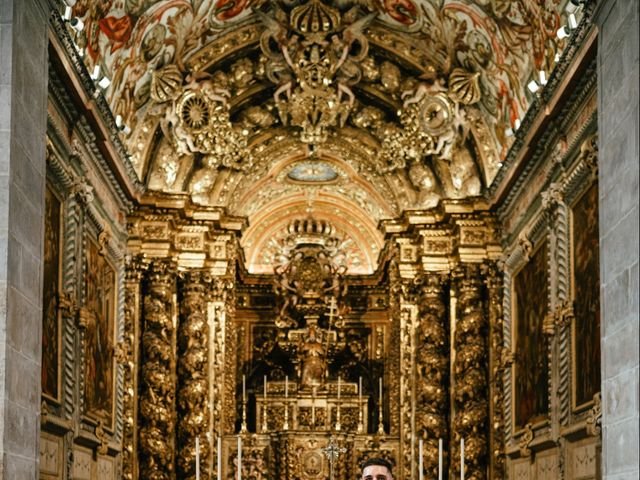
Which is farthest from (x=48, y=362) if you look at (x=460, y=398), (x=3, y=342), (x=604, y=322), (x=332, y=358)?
(x=332, y=358)

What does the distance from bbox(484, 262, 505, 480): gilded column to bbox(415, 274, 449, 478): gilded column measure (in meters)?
1.30

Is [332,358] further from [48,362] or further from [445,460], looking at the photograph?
[48,362]

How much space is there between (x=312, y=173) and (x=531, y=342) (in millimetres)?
12092

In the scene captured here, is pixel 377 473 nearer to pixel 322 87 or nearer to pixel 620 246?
pixel 620 246

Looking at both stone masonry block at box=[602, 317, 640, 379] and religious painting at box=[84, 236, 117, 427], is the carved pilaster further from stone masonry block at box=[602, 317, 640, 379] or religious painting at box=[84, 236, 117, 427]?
stone masonry block at box=[602, 317, 640, 379]

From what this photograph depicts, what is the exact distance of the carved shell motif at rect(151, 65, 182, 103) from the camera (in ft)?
74.8

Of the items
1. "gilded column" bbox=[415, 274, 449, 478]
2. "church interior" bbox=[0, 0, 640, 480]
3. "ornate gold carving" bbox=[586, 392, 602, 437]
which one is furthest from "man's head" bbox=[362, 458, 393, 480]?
"gilded column" bbox=[415, 274, 449, 478]

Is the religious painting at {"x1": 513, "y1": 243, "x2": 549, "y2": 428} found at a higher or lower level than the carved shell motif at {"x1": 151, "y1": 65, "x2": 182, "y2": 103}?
lower

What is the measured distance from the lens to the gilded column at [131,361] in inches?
902

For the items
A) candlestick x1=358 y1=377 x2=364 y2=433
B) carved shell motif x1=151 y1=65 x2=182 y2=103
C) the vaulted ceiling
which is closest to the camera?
the vaulted ceiling

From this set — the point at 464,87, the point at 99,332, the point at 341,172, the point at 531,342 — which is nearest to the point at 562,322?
the point at 531,342

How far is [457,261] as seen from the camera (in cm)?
2438

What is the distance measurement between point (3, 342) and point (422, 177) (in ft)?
46.8

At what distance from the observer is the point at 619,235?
38.8 ft
